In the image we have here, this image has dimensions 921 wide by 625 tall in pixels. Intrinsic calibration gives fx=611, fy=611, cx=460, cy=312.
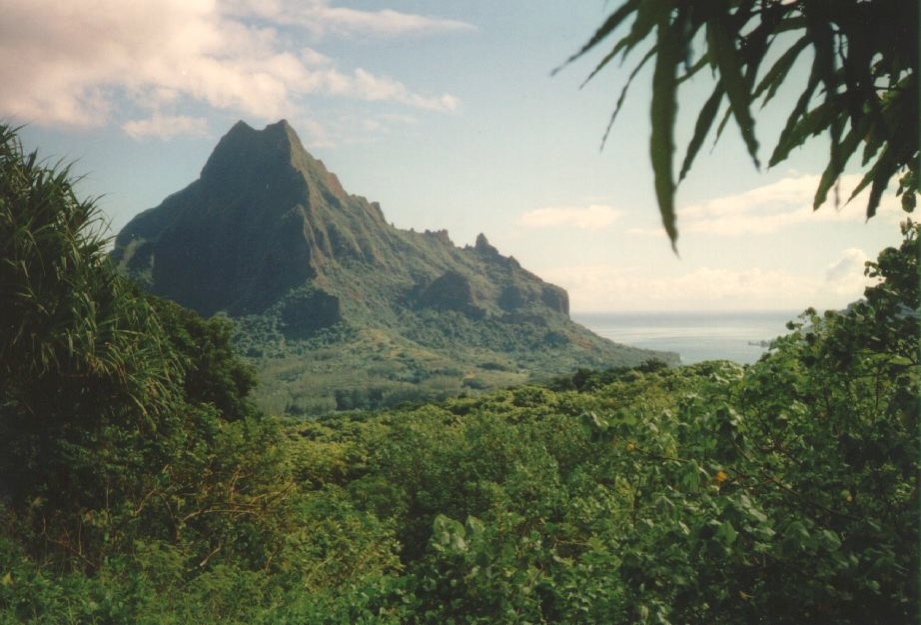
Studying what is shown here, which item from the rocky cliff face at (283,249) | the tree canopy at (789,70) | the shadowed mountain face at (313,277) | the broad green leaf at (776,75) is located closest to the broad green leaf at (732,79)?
the tree canopy at (789,70)

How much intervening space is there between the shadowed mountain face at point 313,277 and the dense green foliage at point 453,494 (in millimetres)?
115224

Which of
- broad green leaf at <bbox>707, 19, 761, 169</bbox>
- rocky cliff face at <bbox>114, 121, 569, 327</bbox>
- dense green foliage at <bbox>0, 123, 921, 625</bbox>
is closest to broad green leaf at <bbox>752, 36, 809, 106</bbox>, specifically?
broad green leaf at <bbox>707, 19, 761, 169</bbox>

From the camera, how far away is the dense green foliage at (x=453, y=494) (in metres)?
2.70

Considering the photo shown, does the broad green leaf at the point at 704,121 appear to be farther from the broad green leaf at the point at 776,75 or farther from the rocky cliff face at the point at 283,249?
the rocky cliff face at the point at 283,249

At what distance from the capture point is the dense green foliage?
2.70 m

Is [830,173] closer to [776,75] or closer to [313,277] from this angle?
[776,75]

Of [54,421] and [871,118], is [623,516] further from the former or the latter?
[54,421]

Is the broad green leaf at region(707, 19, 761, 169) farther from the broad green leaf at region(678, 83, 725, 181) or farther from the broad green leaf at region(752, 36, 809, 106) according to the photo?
the broad green leaf at region(752, 36, 809, 106)

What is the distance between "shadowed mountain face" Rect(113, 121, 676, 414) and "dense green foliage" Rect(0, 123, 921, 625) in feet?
378

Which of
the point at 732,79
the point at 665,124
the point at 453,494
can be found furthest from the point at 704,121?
the point at 453,494

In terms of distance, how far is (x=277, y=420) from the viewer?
33.4ft

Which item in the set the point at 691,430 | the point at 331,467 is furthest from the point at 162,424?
the point at 691,430

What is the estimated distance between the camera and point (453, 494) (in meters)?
11.3

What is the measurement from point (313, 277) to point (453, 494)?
148m
